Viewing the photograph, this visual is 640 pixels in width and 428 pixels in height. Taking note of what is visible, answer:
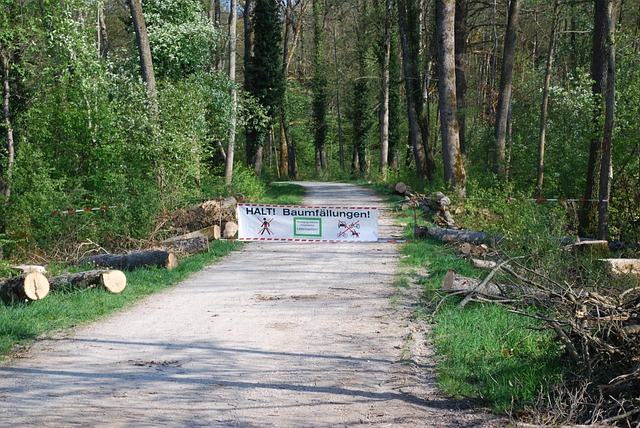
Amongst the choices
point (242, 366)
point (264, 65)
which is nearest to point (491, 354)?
point (242, 366)

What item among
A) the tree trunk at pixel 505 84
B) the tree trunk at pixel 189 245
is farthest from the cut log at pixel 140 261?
the tree trunk at pixel 505 84

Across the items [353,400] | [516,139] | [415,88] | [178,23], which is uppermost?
[178,23]

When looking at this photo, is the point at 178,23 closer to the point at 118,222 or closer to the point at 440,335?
the point at 118,222

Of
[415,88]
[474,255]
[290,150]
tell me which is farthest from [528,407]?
[290,150]

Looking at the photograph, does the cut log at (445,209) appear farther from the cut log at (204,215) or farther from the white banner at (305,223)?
the cut log at (204,215)

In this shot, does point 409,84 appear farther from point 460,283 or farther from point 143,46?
point 460,283

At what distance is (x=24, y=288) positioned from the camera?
39.0ft

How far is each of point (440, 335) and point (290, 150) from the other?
5091cm

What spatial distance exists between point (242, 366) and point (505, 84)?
22.0 metres

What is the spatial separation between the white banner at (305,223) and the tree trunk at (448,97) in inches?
237

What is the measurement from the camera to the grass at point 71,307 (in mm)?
10113

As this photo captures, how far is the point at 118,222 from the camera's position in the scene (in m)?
18.1

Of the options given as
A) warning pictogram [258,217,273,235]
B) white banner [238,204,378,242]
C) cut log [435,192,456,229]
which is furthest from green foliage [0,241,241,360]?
cut log [435,192,456,229]

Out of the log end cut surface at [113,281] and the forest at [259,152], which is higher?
the forest at [259,152]
